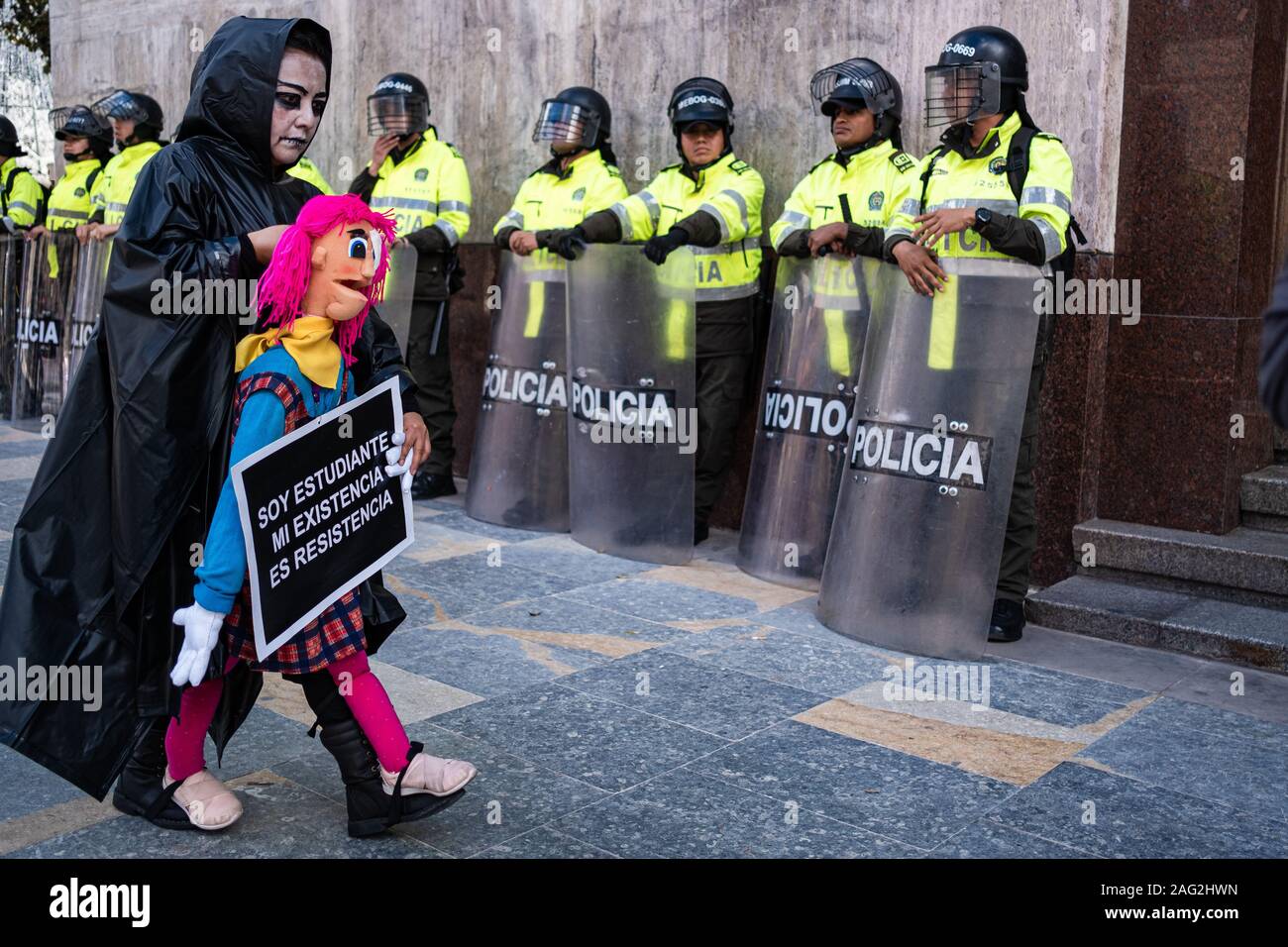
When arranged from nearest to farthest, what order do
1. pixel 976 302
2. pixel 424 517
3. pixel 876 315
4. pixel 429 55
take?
pixel 976 302, pixel 876 315, pixel 424 517, pixel 429 55

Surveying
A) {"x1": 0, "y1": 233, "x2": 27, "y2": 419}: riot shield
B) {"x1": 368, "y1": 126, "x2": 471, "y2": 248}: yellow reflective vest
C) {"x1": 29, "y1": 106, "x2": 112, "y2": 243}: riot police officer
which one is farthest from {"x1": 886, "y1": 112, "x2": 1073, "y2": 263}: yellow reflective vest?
{"x1": 0, "y1": 233, "x2": 27, "y2": 419}: riot shield

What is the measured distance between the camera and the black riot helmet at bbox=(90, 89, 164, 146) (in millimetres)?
9625

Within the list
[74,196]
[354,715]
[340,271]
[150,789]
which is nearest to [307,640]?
[354,715]

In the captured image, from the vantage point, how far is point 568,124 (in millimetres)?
7062

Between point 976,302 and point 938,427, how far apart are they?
1.57 ft

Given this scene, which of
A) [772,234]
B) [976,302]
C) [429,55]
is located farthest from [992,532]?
[429,55]

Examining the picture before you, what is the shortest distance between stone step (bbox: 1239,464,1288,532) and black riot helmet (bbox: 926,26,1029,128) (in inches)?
76.8

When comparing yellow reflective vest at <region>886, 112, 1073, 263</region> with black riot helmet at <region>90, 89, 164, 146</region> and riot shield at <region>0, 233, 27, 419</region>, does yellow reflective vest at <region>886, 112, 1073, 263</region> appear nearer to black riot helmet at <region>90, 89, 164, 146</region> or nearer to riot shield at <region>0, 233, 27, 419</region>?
black riot helmet at <region>90, 89, 164, 146</region>

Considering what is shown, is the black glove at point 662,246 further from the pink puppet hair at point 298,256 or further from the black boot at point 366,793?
the black boot at point 366,793

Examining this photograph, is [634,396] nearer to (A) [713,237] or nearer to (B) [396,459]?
(A) [713,237]

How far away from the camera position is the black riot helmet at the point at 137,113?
379 inches

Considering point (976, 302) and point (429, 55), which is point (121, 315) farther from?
point (429, 55)

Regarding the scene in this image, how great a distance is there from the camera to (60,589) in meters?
3.02

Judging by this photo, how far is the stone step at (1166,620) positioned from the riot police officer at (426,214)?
149 inches
